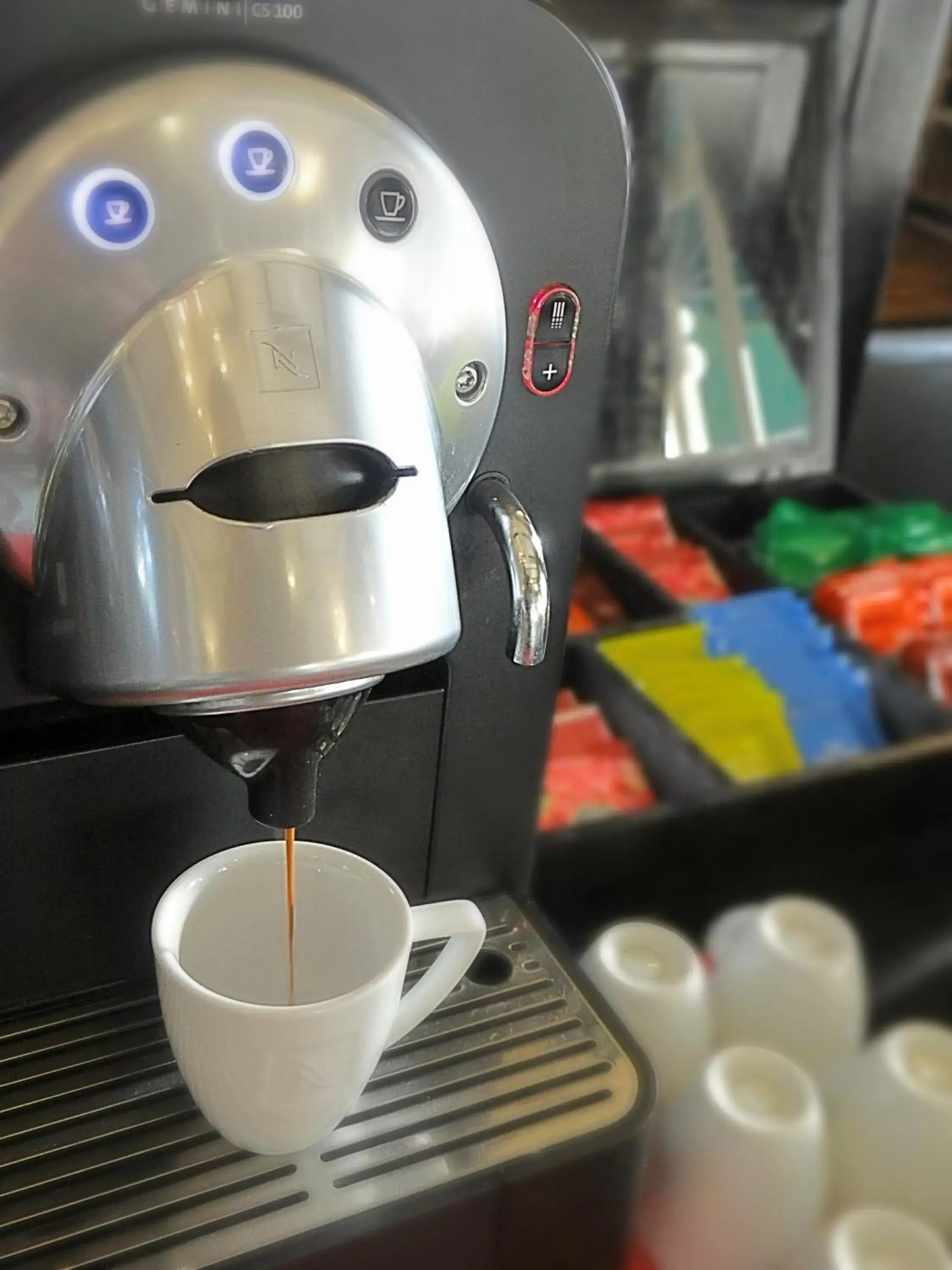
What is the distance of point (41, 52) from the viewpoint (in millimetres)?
285

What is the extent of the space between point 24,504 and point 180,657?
0.06 m

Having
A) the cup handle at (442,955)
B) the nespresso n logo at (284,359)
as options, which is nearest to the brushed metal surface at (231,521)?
the nespresso n logo at (284,359)

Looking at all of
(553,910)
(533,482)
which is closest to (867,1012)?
(553,910)

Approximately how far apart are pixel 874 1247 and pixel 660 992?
13cm

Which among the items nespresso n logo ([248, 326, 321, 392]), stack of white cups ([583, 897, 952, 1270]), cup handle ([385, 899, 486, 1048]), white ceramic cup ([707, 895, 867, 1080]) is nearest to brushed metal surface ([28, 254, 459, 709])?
nespresso n logo ([248, 326, 321, 392])

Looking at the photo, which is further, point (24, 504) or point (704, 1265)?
point (704, 1265)

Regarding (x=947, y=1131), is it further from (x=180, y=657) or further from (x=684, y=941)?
(x=180, y=657)

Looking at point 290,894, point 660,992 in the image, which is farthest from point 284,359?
point 660,992

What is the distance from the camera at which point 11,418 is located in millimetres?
293

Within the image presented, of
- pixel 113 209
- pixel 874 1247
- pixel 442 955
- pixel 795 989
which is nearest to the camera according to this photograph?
pixel 113 209

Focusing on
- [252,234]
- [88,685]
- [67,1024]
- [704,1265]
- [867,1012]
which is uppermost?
[252,234]

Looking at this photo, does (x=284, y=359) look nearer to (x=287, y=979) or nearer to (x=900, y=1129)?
(x=287, y=979)

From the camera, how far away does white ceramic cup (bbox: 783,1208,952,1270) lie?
0.49 meters

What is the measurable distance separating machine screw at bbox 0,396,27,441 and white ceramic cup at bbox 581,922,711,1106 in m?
0.38
